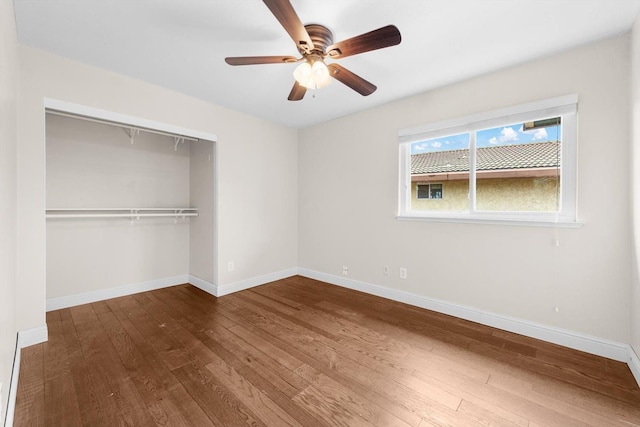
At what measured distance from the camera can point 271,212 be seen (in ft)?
13.1

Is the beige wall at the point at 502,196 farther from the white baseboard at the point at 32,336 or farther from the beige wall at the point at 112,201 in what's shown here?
the white baseboard at the point at 32,336

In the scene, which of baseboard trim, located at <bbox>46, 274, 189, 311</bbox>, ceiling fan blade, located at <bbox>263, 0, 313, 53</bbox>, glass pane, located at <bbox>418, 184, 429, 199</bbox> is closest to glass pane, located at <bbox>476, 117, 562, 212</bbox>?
glass pane, located at <bbox>418, 184, 429, 199</bbox>

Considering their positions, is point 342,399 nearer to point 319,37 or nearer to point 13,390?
point 13,390

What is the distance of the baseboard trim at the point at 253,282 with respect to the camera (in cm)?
334

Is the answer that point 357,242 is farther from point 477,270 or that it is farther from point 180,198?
point 180,198

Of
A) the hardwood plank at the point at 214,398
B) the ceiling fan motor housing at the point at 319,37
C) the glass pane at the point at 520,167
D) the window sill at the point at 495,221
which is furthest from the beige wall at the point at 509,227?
the hardwood plank at the point at 214,398

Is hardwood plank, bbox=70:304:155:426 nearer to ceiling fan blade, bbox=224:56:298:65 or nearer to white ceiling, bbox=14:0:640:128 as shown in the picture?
ceiling fan blade, bbox=224:56:298:65

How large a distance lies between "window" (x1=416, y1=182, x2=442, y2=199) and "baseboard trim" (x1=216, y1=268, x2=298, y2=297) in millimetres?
2343

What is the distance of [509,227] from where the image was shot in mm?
2398

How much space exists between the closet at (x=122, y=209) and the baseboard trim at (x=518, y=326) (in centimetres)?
239

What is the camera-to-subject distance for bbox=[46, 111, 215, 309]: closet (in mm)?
2824

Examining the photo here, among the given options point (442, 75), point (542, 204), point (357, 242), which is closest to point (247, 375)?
point (357, 242)

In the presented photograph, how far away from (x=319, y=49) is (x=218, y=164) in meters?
2.06

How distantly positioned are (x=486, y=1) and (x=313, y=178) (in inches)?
112
